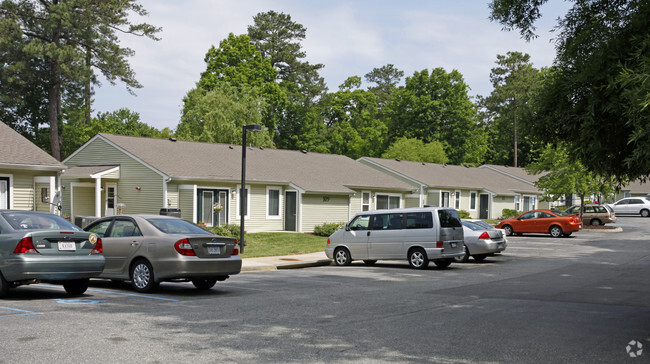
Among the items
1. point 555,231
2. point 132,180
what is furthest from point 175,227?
point 555,231

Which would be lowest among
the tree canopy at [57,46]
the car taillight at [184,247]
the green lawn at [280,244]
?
the green lawn at [280,244]

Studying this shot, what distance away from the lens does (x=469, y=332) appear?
8.73m

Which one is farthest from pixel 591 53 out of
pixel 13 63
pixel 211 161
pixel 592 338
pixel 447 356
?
pixel 13 63

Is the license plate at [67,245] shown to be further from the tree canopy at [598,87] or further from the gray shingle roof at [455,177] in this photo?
the gray shingle roof at [455,177]

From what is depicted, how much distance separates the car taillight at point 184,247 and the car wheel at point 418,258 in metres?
8.73

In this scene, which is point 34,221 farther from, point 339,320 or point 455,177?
point 455,177

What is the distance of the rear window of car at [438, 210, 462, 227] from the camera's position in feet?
61.8

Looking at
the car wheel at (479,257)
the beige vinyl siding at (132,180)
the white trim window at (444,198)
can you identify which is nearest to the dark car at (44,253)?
the car wheel at (479,257)

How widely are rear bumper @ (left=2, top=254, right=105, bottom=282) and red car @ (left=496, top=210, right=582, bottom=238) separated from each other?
28.9 m

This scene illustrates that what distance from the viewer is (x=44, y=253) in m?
10.9

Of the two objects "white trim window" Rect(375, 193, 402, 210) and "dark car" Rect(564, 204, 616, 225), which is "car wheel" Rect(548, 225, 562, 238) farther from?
"dark car" Rect(564, 204, 616, 225)

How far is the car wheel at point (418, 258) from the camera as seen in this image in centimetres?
1891

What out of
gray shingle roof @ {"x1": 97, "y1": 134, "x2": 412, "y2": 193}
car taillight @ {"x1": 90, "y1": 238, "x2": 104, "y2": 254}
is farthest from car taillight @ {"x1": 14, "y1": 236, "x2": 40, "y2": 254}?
gray shingle roof @ {"x1": 97, "y1": 134, "x2": 412, "y2": 193}

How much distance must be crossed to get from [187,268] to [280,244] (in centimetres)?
1528
